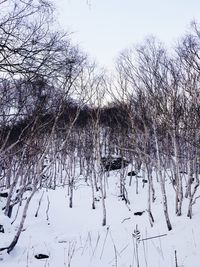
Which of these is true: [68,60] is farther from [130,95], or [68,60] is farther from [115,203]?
[115,203]

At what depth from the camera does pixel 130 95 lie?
14.9 m

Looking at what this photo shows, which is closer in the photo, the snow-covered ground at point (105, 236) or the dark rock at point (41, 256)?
the snow-covered ground at point (105, 236)

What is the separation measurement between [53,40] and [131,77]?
10691 millimetres

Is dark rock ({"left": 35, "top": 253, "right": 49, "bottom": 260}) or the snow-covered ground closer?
the snow-covered ground

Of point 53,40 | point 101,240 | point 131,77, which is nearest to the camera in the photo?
point 53,40

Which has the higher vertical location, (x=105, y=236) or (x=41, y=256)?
(x=41, y=256)

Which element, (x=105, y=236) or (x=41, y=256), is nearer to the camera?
(x=41, y=256)

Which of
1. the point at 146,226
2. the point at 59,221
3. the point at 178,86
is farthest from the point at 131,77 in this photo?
the point at 59,221

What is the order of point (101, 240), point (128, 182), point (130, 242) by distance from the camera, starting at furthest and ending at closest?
point (128, 182)
point (101, 240)
point (130, 242)

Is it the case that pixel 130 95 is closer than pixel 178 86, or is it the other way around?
pixel 178 86

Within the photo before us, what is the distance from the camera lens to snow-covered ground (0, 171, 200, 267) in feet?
32.1

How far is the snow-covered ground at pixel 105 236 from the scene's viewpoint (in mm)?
9781

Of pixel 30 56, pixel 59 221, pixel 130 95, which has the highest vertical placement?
pixel 130 95

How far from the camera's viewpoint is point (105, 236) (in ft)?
45.8
